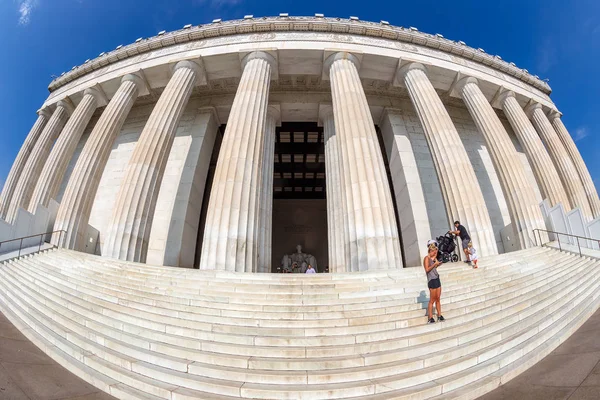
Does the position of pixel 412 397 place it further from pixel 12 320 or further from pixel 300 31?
pixel 300 31

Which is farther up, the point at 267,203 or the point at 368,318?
the point at 267,203

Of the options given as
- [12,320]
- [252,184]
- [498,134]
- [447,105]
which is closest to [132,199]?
[252,184]

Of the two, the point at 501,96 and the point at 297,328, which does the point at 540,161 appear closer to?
the point at 501,96

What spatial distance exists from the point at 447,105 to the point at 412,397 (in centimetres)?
2589

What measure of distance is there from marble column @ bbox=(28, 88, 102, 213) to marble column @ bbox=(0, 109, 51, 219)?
7.78 ft

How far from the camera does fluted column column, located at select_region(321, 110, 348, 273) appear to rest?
1595 cm

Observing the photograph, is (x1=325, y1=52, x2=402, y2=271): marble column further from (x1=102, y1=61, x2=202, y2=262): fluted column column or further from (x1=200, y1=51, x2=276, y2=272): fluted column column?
(x1=102, y1=61, x2=202, y2=262): fluted column column

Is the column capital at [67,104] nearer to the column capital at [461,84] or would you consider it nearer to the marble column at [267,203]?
the marble column at [267,203]

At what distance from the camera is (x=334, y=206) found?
17.8m

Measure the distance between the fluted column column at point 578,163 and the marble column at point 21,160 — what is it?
123ft

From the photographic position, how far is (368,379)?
4.30 metres

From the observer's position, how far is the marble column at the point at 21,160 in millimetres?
18922

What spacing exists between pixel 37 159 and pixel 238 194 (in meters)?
17.4

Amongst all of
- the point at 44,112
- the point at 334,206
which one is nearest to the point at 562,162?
the point at 334,206
